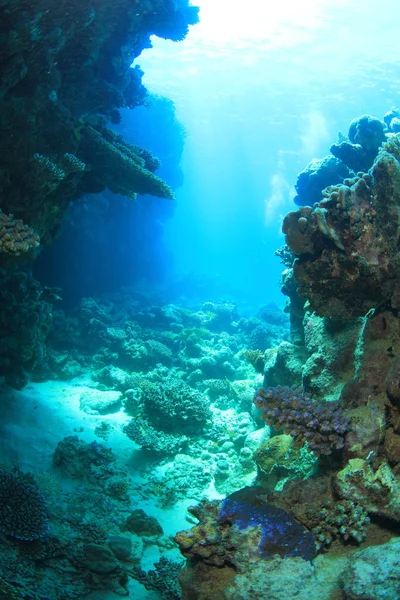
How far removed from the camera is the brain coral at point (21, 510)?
4.40 meters

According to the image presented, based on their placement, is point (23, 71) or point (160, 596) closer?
point (160, 596)

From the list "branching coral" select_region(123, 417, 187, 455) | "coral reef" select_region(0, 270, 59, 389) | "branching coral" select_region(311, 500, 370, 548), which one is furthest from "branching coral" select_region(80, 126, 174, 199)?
"branching coral" select_region(311, 500, 370, 548)

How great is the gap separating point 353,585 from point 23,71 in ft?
29.4

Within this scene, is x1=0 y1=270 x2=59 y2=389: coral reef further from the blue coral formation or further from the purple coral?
the blue coral formation

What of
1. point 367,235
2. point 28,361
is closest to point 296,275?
point 367,235

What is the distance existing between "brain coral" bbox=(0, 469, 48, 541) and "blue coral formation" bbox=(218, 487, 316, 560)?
287cm

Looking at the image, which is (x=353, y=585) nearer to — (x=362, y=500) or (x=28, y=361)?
(x=362, y=500)

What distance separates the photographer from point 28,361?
A: 8969 millimetres

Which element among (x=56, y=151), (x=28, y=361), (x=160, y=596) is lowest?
(x=160, y=596)

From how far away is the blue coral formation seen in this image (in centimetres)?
288

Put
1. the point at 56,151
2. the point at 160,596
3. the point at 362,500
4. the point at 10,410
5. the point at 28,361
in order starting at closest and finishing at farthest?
the point at 362,500 → the point at 160,596 → the point at 10,410 → the point at 56,151 → the point at 28,361

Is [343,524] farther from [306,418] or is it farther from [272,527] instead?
[306,418]

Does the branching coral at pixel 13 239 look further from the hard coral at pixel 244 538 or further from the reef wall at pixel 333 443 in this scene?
the hard coral at pixel 244 538

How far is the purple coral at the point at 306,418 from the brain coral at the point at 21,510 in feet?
11.1
